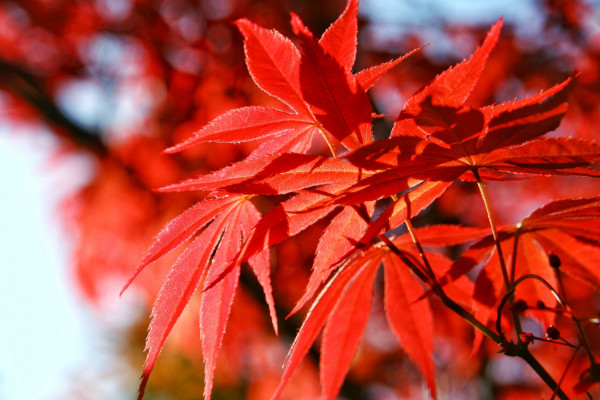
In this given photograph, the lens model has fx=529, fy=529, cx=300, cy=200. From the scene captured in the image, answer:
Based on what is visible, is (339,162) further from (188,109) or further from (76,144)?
(76,144)

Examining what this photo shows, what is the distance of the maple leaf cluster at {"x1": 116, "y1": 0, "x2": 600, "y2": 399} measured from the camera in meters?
0.44

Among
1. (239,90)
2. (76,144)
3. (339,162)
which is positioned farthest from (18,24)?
(339,162)

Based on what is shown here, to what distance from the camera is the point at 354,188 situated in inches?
17.8

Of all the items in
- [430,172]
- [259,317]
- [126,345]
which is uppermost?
[430,172]

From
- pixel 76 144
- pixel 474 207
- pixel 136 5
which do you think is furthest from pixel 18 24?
pixel 474 207

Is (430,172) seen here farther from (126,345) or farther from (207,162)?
(126,345)

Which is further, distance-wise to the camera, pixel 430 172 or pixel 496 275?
pixel 496 275

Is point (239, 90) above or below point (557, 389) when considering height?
above

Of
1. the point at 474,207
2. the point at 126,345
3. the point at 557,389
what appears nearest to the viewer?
the point at 557,389

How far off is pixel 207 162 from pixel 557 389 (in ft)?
6.76

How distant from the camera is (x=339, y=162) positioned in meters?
0.47

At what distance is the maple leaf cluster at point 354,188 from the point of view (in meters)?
0.44

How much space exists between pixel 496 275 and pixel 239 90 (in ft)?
6.26

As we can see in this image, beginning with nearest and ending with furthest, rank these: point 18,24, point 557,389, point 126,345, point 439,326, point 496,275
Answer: point 557,389
point 496,275
point 439,326
point 18,24
point 126,345
